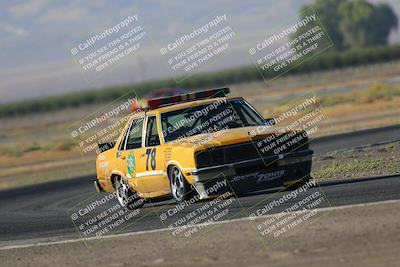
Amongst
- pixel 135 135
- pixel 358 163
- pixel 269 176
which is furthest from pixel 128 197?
pixel 358 163

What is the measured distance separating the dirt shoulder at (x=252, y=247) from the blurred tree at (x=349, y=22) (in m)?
147

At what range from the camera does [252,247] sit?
8.80m

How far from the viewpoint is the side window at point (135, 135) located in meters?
14.0

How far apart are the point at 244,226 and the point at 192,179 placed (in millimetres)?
2264

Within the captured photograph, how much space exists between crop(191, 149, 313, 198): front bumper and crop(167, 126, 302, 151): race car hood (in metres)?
0.30

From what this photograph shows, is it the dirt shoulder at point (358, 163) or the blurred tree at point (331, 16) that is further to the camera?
the blurred tree at point (331, 16)

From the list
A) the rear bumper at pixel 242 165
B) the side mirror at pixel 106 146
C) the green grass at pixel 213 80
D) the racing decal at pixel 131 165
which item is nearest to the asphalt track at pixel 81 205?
the rear bumper at pixel 242 165

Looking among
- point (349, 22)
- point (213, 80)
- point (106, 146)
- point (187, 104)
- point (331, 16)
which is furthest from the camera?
point (331, 16)

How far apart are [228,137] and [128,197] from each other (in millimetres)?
2496

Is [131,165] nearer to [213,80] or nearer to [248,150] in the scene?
[248,150]

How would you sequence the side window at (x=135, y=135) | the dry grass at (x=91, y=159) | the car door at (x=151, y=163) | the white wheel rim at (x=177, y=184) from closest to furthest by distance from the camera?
1. the white wheel rim at (x=177, y=184)
2. the car door at (x=151, y=163)
3. the side window at (x=135, y=135)
4. the dry grass at (x=91, y=159)

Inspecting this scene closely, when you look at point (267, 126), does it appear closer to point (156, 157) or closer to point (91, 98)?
point (156, 157)

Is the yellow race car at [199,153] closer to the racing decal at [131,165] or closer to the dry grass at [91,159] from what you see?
the racing decal at [131,165]

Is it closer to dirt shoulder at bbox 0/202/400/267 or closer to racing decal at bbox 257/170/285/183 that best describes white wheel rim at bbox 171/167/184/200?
racing decal at bbox 257/170/285/183
